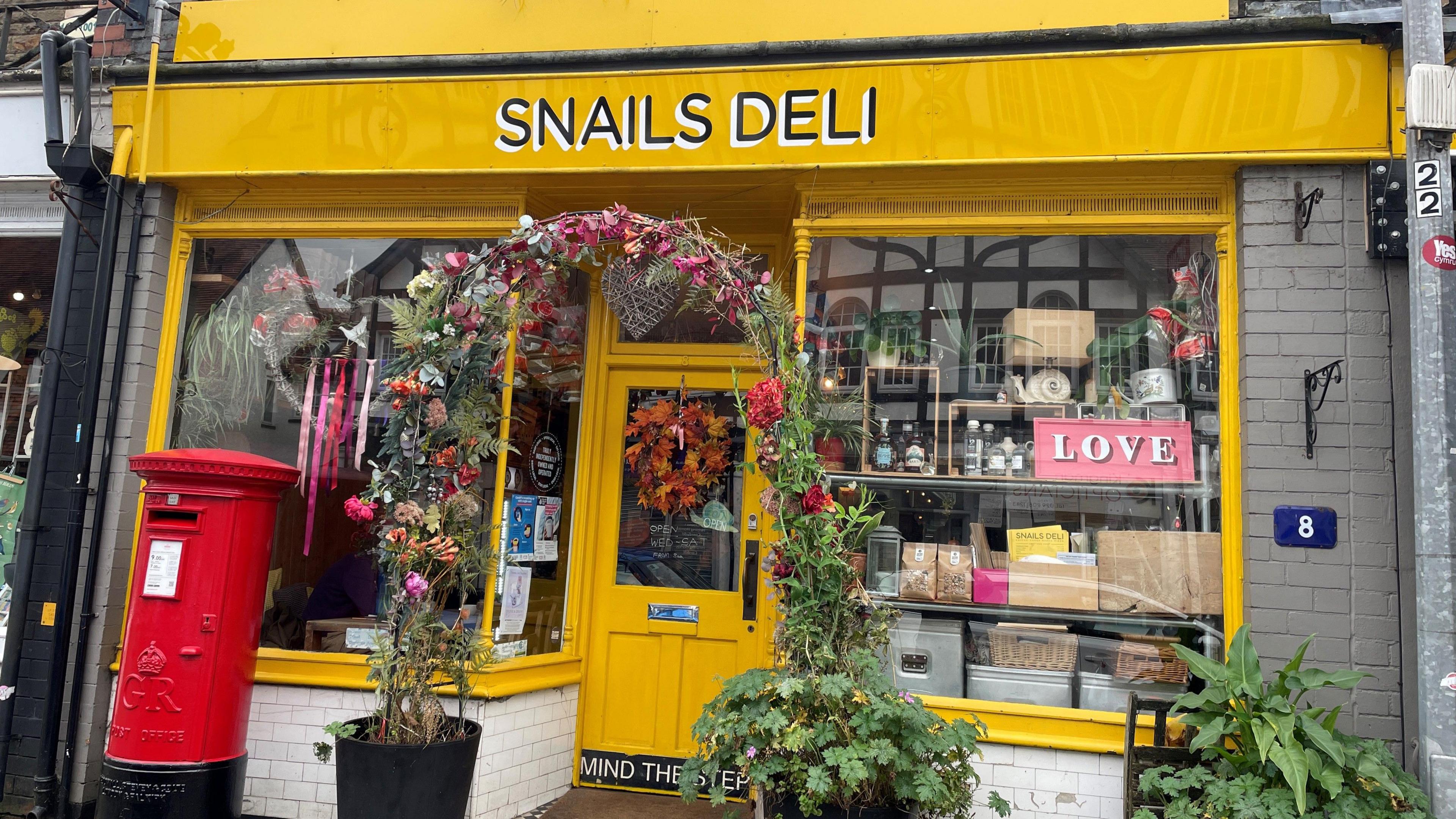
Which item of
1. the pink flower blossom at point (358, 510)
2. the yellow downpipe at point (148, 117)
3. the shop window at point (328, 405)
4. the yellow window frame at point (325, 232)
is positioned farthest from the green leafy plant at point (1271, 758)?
the yellow downpipe at point (148, 117)

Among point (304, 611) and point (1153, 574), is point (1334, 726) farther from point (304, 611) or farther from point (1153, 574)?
point (304, 611)

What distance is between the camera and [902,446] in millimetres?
4715

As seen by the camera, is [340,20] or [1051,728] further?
[340,20]

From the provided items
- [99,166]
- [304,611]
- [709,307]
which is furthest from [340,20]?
[304,611]

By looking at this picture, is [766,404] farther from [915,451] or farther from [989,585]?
[989,585]

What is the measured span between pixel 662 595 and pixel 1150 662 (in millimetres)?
2642

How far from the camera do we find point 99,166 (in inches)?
203

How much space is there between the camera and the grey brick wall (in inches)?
154

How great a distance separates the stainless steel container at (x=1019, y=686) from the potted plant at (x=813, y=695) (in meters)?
0.46

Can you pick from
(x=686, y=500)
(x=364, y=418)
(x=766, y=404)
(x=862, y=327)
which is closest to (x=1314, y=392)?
(x=862, y=327)

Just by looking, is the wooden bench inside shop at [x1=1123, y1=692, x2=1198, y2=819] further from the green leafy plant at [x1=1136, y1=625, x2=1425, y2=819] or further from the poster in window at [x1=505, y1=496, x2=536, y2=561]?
the poster in window at [x1=505, y1=496, x2=536, y2=561]

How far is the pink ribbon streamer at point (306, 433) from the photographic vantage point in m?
5.19

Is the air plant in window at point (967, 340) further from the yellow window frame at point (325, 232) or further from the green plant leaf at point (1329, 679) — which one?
the yellow window frame at point (325, 232)

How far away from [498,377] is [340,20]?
2346 millimetres
